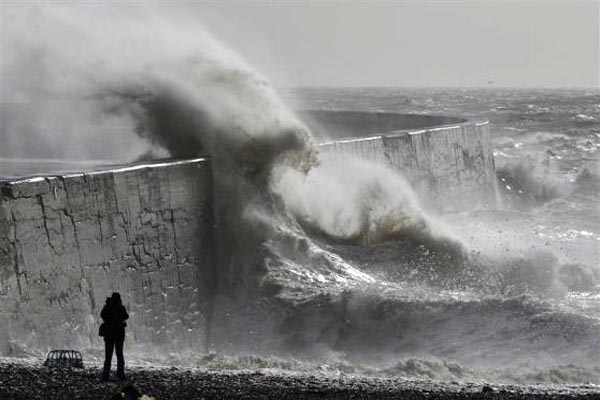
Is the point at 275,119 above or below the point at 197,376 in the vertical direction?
above

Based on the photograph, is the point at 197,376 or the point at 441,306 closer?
the point at 197,376

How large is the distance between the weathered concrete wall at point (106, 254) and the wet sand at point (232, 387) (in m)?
1.35

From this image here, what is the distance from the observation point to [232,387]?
274 inches

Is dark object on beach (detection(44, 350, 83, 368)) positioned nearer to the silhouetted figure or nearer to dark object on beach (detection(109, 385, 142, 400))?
the silhouetted figure

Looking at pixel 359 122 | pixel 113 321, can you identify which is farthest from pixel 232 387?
pixel 359 122

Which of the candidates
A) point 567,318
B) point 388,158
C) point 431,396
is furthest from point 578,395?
point 388,158

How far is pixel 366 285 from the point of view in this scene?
37.6ft

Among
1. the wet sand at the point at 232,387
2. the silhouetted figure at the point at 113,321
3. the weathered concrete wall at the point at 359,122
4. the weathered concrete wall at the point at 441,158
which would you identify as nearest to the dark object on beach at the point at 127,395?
the wet sand at the point at 232,387

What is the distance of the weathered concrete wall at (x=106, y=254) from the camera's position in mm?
8742

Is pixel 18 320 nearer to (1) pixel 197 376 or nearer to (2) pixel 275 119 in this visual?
(1) pixel 197 376

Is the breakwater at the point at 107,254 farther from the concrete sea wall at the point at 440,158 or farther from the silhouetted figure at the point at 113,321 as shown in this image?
the concrete sea wall at the point at 440,158

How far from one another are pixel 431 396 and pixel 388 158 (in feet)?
33.5

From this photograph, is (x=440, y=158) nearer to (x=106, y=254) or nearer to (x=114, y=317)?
(x=106, y=254)

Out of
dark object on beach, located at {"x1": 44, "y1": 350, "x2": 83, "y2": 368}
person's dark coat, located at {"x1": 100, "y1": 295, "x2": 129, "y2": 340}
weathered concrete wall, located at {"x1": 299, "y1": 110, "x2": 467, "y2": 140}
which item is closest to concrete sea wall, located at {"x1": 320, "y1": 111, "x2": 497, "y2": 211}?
weathered concrete wall, located at {"x1": 299, "y1": 110, "x2": 467, "y2": 140}
